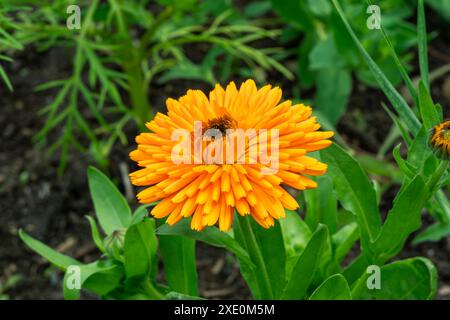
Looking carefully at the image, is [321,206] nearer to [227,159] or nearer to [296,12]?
[227,159]

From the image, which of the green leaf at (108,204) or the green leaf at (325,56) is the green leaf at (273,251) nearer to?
the green leaf at (108,204)

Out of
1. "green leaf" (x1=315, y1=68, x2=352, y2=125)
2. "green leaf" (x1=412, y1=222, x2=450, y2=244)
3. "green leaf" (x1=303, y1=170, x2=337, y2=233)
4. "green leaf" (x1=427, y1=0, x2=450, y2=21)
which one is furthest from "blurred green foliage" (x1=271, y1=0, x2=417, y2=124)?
"green leaf" (x1=303, y1=170, x2=337, y2=233)

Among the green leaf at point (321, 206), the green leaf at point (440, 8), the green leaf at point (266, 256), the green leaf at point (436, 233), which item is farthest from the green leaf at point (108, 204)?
the green leaf at point (440, 8)

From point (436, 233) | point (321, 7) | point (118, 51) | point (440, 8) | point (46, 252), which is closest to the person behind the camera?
point (46, 252)

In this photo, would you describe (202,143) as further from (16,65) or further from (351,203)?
(16,65)

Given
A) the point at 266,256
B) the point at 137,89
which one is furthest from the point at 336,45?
the point at 266,256

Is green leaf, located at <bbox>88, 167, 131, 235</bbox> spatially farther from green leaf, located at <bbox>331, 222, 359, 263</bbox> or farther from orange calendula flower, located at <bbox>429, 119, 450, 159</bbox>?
orange calendula flower, located at <bbox>429, 119, 450, 159</bbox>
